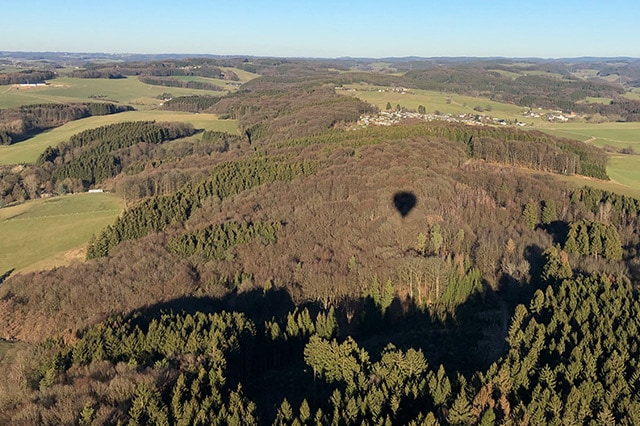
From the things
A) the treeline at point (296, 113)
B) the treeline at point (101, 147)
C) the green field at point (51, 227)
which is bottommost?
the green field at point (51, 227)

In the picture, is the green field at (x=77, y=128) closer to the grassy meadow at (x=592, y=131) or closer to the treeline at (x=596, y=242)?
the grassy meadow at (x=592, y=131)

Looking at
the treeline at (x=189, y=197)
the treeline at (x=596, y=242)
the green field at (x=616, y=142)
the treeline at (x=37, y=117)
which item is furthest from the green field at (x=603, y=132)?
the treeline at (x=37, y=117)

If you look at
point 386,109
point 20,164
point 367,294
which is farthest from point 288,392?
point 386,109

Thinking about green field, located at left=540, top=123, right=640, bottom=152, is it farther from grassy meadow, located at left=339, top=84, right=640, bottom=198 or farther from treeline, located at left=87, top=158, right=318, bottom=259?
treeline, located at left=87, top=158, right=318, bottom=259

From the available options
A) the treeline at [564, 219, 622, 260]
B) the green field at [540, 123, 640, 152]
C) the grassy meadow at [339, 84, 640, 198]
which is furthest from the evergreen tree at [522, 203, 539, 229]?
the green field at [540, 123, 640, 152]

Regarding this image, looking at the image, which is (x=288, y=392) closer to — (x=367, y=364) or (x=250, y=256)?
(x=367, y=364)
